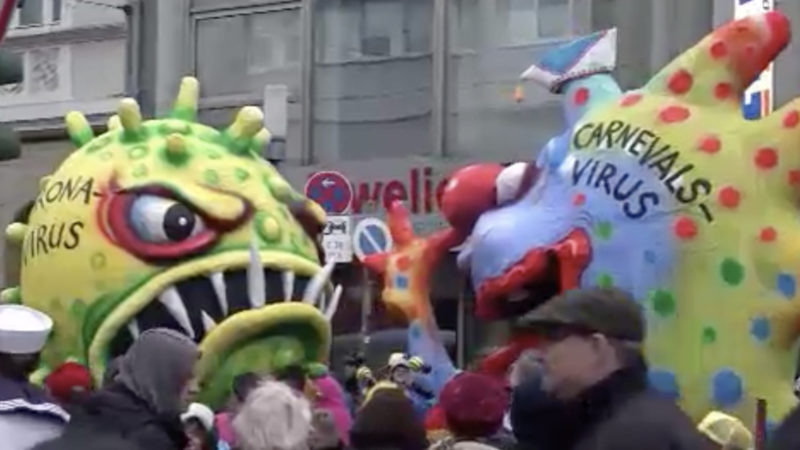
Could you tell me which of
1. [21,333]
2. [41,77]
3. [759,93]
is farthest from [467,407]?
[41,77]

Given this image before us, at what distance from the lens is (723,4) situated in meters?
17.9

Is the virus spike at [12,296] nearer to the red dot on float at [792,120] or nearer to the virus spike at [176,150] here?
the virus spike at [176,150]

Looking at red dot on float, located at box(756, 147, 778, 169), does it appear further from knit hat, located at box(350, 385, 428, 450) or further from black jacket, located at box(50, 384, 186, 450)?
black jacket, located at box(50, 384, 186, 450)

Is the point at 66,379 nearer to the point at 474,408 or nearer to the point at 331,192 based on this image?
the point at 474,408

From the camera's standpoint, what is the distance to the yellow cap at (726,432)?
7.80m

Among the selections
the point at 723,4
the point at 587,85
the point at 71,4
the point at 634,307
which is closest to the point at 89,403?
the point at 634,307

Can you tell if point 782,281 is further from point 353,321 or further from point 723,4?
point 353,321

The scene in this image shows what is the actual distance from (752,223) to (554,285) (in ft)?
3.59

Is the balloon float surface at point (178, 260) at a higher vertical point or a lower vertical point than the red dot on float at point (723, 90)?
lower

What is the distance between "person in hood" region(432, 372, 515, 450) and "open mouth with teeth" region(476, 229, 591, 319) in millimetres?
2736

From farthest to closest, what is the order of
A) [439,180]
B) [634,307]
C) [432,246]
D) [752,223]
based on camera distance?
[439,180], [432,246], [752,223], [634,307]

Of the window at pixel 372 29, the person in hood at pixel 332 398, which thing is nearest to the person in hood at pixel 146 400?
the person in hood at pixel 332 398

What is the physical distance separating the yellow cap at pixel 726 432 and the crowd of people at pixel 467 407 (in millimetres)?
1136

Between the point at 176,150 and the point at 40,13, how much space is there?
18112 millimetres
